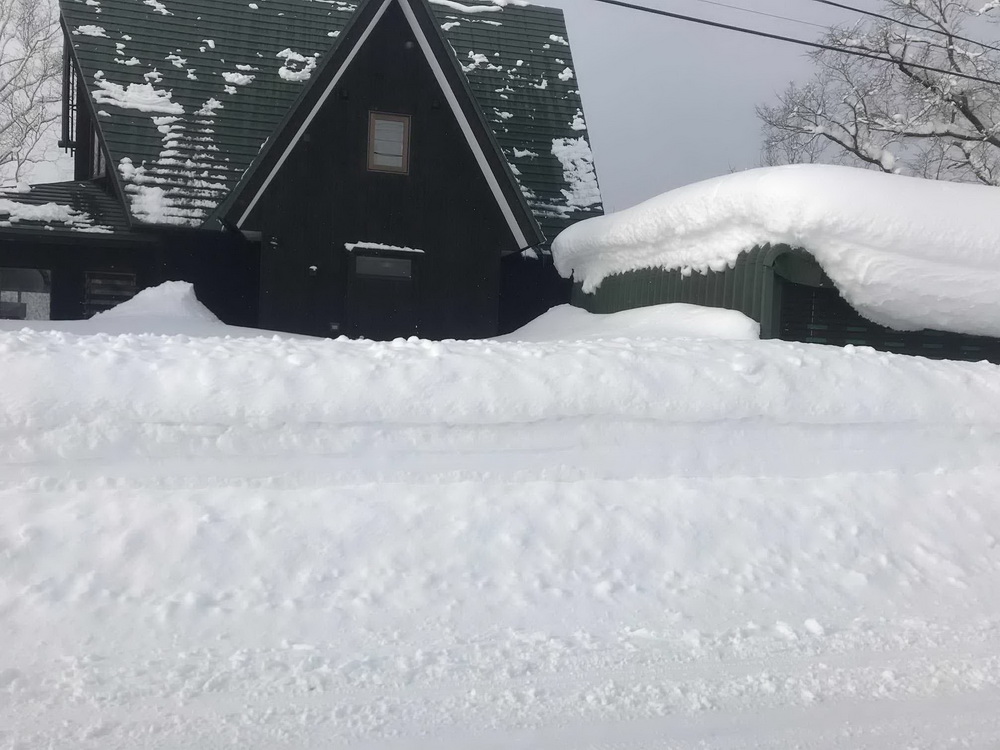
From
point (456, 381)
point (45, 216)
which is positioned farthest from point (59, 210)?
point (456, 381)

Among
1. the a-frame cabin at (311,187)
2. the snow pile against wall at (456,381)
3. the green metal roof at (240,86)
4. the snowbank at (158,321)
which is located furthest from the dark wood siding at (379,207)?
the snow pile against wall at (456,381)

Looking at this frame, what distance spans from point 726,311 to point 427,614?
6.46 meters

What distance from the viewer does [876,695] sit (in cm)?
375

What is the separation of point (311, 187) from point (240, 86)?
347cm

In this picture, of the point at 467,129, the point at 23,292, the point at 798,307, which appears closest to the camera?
the point at 798,307

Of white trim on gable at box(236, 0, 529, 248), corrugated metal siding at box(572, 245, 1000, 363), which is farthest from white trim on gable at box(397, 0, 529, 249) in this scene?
corrugated metal siding at box(572, 245, 1000, 363)

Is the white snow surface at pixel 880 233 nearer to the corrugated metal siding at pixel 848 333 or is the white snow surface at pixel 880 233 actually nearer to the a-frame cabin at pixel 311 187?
the corrugated metal siding at pixel 848 333

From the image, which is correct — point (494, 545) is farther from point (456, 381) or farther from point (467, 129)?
point (467, 129)

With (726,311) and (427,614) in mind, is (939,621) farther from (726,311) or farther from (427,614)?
(726,311)

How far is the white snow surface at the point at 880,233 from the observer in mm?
8758

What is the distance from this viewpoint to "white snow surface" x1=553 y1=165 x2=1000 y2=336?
28.7 ft

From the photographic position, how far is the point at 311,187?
42.2 ft

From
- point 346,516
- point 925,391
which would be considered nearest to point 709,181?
point 925,391

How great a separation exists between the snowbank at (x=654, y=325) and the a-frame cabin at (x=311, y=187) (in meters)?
1.28
